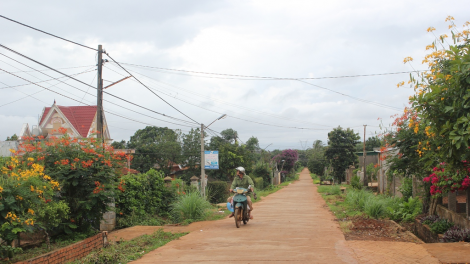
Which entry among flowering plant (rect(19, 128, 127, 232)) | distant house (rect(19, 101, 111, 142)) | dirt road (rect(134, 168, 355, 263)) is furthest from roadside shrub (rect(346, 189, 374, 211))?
distant house (rect(19, 101, 111, 142))

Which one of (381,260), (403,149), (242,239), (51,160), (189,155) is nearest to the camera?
(381,260)

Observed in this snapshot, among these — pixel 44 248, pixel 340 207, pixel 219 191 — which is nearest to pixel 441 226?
pixel 340 207

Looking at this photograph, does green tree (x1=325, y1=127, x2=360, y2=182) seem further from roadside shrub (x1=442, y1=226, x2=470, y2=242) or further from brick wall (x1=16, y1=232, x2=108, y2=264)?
brick wall (x1=16, y1=232, x2=108, y2=264)

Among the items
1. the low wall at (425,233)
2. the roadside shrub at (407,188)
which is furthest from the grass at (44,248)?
the roadside shrub at (407,188)

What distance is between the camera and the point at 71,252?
739cm

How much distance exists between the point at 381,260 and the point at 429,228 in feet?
16.2

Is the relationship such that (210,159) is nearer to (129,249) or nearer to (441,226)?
(441,226)

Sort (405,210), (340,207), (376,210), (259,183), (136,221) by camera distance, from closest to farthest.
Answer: (376,210)
(405,210)
(136,221)
(340,207)
(259,183)

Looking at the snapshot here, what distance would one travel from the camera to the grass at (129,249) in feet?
21.8

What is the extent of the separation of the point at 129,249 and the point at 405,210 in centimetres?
898

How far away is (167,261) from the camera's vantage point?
655cm

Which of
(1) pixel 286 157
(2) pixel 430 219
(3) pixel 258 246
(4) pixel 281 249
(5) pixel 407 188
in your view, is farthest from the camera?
(1) pixel 286 157

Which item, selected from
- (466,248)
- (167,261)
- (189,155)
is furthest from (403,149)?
(189,155)

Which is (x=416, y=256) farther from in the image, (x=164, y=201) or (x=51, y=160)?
(x=164, y=201)
